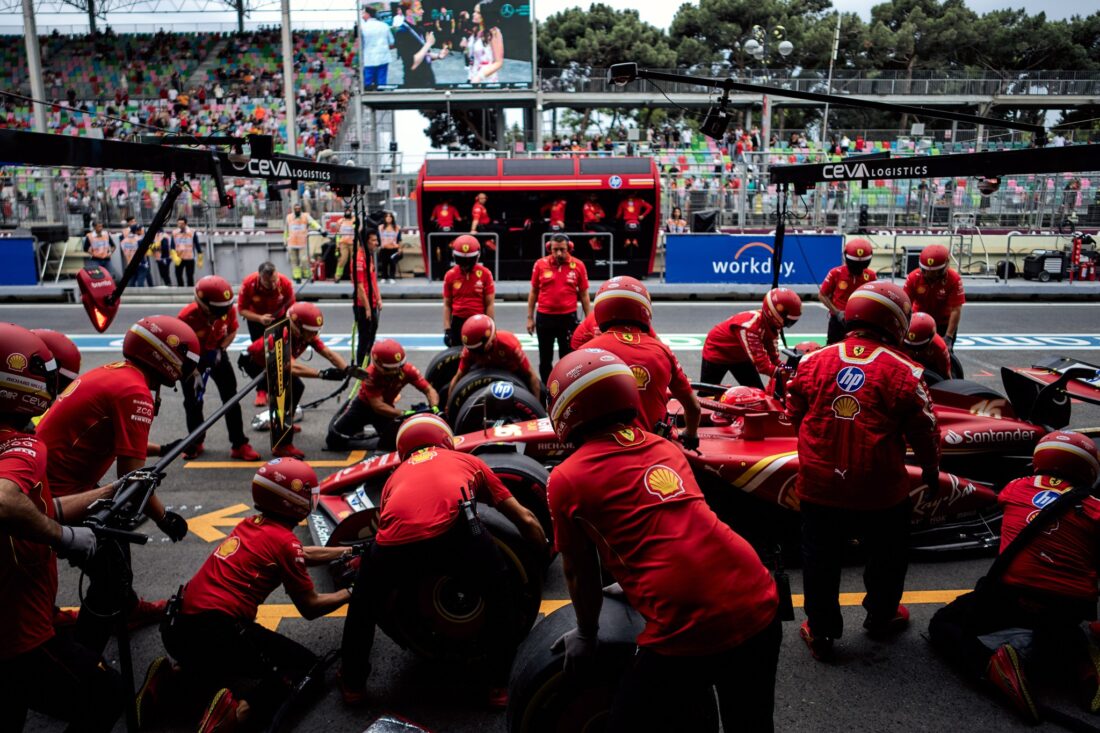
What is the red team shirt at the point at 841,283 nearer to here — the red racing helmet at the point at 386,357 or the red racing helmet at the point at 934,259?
the red racing helmet at the point at 934,259

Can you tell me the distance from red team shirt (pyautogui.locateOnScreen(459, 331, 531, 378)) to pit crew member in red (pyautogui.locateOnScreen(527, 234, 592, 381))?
206 centimetres

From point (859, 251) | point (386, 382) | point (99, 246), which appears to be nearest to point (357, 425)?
point (386, 382)

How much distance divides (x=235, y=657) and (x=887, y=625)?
3.42 meters

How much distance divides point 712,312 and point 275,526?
40.2 ft

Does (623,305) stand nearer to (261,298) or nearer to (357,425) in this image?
(357,425)

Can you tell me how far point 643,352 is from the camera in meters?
4.83

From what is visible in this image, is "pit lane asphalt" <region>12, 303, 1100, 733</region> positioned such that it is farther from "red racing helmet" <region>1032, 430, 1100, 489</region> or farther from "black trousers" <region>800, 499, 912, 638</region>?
"red racing helmet" <region>1032, 430, 1100, 489</region>

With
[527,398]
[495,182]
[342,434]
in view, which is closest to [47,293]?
[495,182]

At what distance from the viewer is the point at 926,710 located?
151 inches

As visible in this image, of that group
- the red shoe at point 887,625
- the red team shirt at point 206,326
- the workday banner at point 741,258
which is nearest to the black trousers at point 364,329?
the red team shirt at point 206,326

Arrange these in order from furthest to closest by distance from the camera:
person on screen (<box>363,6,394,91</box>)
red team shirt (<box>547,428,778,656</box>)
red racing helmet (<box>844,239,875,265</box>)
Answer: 1. person on screen (<box>363,6,394,91</box>)
2. red racing helmet (<box>844,239,875,265</box>)
3. red team shirt (<box>547,428,778,656</box>)

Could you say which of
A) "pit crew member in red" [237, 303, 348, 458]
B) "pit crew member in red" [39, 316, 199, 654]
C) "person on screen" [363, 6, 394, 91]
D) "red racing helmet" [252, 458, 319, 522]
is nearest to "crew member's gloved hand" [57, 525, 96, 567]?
"red racing helmet" [252, 458, 319, 522]

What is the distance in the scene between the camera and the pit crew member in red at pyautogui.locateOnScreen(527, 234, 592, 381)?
349 inches

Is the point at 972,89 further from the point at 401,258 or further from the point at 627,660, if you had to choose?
the point at 627,660
